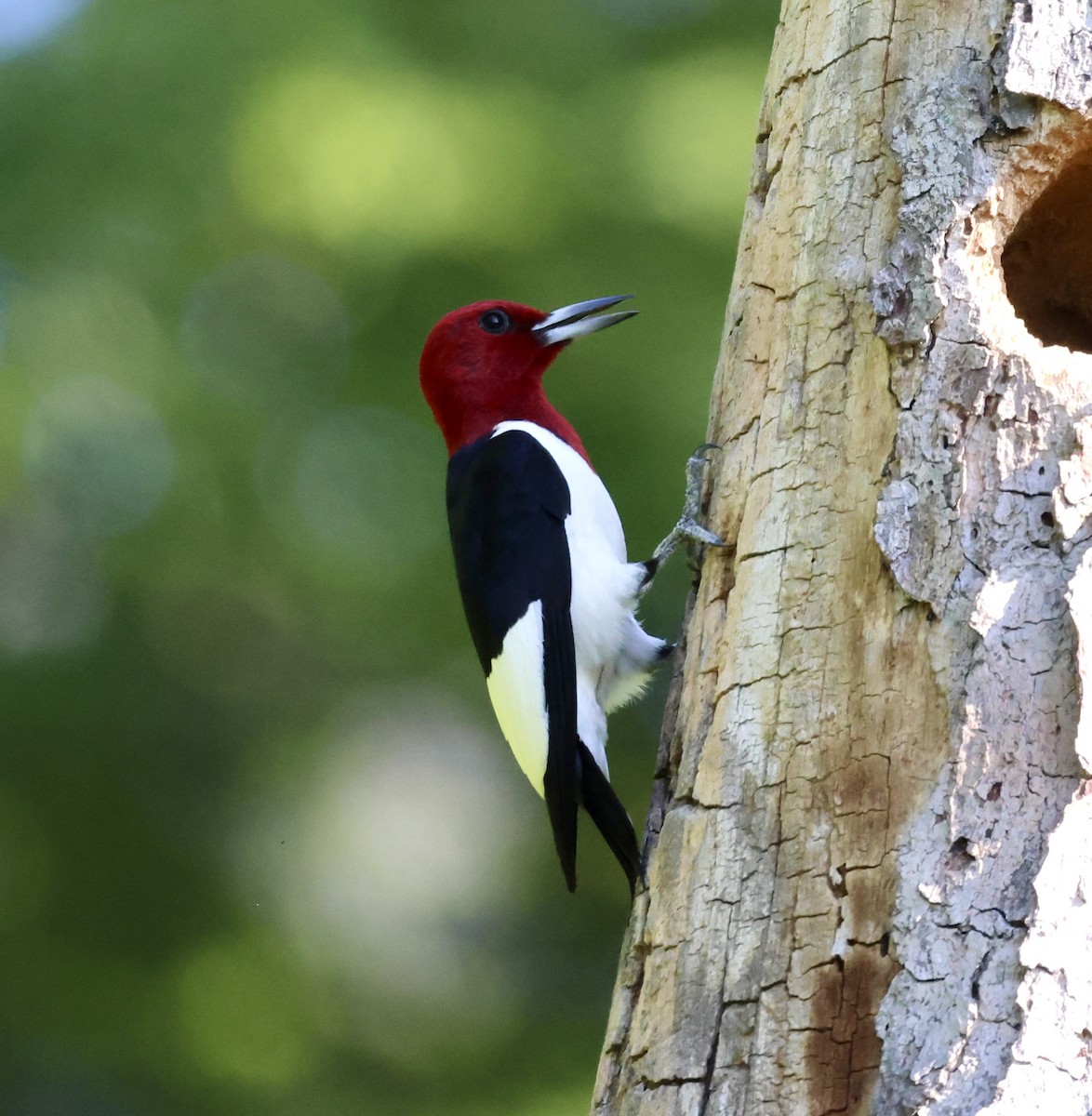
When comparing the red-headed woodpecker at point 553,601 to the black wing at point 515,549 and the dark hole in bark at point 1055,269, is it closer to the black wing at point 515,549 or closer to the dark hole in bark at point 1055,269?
the black wing at point 515,549

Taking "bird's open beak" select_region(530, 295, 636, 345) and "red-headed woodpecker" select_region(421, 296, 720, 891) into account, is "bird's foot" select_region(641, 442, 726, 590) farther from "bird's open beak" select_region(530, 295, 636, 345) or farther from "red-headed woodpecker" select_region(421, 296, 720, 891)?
"bird's open beak" select_region(530, 295, 636, 345)

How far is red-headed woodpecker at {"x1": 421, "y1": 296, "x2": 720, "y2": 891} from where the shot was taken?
2908 millimetres

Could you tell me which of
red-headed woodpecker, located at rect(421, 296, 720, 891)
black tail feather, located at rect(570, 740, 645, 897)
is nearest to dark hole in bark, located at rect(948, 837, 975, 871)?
black tail feather, located at rect(570, 740, 645, 897)

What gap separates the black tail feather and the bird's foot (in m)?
0.44

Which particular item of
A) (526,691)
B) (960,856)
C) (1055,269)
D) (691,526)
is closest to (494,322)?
(526,691)

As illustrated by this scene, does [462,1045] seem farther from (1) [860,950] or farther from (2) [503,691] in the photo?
(1) [860,950]

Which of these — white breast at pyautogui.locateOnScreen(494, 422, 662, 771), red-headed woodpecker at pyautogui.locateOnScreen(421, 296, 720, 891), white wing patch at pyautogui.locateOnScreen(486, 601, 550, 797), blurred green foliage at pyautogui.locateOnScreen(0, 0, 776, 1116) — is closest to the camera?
red-headed woodpecker at pyautogui.locateOnScreen(421, 296, 720, 891)

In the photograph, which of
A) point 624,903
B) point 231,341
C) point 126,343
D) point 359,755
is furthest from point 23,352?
point 624,903

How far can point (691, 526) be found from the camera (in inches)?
100

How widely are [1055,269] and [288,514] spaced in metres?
2.44

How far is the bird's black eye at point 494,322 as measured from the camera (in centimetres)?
373

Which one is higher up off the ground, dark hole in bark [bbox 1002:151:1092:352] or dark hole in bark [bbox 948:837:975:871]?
dark hole in bark [bbox 1002:151:1092:352]

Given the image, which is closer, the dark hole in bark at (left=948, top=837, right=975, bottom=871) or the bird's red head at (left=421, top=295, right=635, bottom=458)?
the dark hole in bark at (left=948, top=837, right=975, bottom=871)

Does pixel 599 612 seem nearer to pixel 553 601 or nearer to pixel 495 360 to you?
pixel 553 601
